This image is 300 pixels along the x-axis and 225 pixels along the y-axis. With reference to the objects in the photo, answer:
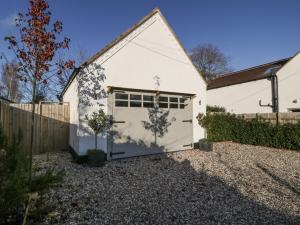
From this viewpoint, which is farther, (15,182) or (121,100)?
(121,100)

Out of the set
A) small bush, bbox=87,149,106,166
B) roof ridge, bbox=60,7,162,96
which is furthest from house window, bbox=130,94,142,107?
small bush, bbox=87,149,106,166

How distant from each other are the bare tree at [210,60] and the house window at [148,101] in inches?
931

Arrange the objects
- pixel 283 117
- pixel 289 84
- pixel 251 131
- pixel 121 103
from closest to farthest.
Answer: pixel 121 103
pixel 283 117
pixel 251 131
pixel 289 84

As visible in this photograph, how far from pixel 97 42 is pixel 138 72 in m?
10.7

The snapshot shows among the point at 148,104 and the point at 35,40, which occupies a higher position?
the point at 35,40

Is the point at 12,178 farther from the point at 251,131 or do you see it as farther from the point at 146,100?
the point at 251,131

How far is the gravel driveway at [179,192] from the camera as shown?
3.34 metres

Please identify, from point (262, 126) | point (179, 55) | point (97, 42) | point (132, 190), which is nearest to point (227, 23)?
point (179, 55)

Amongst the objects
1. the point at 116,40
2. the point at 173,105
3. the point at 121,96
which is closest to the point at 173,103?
the point at 173,105

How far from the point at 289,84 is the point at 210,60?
1681 centimetres

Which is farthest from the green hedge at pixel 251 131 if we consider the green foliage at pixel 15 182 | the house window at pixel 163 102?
the green foliage at pixel 15 182

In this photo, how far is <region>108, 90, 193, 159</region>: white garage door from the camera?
24.5ft

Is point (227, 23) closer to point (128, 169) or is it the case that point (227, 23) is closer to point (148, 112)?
point (148, 112)

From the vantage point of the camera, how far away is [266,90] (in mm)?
15562
